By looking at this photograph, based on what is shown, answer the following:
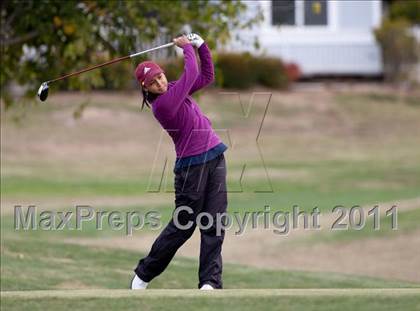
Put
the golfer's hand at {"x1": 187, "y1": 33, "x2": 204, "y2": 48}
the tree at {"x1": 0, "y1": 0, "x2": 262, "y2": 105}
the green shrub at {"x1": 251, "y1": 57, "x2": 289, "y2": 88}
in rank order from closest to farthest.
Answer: the golfer's hand at {"x1": 187, "y1": 33, "x2": 204, "y2": 48}
the tree at {"x1": 0, "y1": 0, "x2": 262, "y2": 105}
the green shrub at {"x1": 251, "y1": 57, "x2": 289, "y2": 88}

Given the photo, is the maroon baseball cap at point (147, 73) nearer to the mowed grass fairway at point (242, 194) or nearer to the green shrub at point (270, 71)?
the mowed grass fairway at point (242, 194)

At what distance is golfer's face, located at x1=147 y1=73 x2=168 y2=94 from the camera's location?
28.2 feet

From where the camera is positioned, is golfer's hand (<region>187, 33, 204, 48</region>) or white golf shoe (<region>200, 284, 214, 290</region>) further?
golfer's hand (<region>187, 33, 204, 48</region>)

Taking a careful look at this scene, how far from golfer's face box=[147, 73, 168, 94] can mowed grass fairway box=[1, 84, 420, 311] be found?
159 cm

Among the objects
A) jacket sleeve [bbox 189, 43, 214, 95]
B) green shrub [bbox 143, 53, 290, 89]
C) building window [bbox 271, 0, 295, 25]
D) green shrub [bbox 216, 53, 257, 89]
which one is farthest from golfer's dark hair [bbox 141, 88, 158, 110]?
green shrub [bbox 216, 53, 257, 89]

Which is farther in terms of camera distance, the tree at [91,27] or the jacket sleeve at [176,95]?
the tree at [91,27]

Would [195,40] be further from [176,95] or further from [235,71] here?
[235,71]

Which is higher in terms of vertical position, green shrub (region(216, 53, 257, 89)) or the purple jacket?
the purple jacket

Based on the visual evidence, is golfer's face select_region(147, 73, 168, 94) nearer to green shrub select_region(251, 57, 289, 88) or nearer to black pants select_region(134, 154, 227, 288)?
black pants select_region(134, 154, 227, 288)

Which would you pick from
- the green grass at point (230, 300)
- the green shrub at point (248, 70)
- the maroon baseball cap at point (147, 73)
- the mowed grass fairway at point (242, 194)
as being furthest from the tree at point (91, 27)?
the green shrub at point (248, 70)

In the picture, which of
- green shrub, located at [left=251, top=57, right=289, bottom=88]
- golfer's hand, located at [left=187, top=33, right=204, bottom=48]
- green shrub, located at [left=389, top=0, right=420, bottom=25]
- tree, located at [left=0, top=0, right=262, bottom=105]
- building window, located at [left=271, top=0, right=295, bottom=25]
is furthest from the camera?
green shrub, located at [left=389, top=0, right=420, bottom=25]

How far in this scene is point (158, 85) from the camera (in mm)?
8609

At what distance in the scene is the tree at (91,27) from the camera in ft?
49.3

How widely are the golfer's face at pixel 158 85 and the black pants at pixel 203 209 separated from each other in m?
0.66
